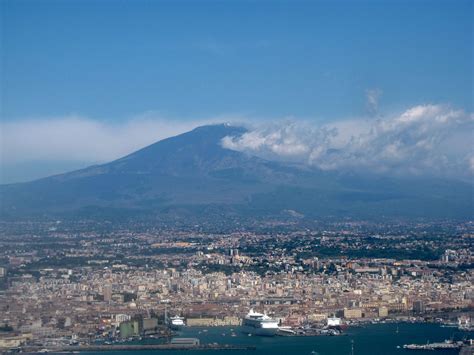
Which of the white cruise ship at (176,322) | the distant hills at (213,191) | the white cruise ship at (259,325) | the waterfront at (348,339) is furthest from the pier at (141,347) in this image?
the distant hills at (213,191)

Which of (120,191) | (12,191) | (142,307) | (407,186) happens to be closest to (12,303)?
(142,307)

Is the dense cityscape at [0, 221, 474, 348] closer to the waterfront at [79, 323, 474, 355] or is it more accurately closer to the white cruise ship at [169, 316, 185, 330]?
the white cruise ship at [169, 316, 185, 330]

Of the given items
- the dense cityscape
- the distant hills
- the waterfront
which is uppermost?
the distant hills

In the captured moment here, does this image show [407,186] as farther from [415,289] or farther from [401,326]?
[401,326]

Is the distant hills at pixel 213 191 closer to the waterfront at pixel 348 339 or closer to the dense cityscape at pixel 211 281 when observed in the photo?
the dense cityscape at pixel 211 281

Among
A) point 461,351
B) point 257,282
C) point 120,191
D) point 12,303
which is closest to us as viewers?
point 461,351

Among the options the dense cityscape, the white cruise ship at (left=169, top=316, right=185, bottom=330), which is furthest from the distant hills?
the white cruise ship at (left=169, top=316, right=185, bottom=330)
